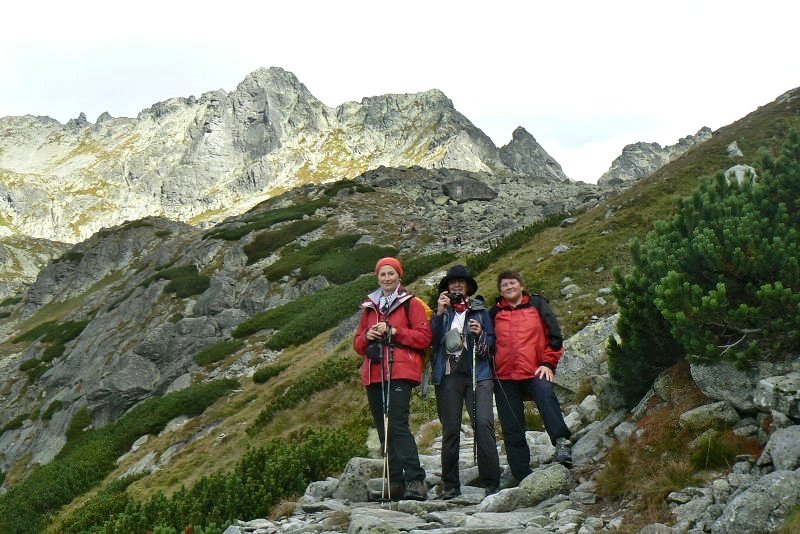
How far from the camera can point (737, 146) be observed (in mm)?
23047

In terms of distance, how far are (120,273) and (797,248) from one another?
232 feet

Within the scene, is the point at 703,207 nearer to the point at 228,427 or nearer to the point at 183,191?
the point at 228,427

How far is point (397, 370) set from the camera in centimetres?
735

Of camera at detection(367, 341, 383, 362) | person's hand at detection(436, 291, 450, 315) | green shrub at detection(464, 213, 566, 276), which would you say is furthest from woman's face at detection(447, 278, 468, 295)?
green shrub at detection(464, 213, 566, 276)

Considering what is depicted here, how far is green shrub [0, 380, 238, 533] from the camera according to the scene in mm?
19328

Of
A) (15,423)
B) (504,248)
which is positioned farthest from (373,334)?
(15,423)

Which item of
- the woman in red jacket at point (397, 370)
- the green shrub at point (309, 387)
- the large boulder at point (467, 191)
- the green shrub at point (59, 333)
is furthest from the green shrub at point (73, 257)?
the woman in red jacket at point (397, 370)

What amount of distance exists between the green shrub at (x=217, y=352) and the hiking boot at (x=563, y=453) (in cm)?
2335

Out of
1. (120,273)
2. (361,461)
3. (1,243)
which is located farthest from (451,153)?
(361,461)

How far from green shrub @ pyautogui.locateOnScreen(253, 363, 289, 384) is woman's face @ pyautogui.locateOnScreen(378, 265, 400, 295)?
16.0m

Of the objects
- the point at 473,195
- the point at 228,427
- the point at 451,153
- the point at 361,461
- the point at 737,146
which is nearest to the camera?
the point at 361,461

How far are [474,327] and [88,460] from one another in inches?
810

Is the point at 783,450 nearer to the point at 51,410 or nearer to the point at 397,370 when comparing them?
the point at 397,370

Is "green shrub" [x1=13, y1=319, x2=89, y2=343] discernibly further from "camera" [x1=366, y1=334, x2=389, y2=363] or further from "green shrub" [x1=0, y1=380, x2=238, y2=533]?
"camera" [x1=366, y1=334, x2=389, y2=363]
